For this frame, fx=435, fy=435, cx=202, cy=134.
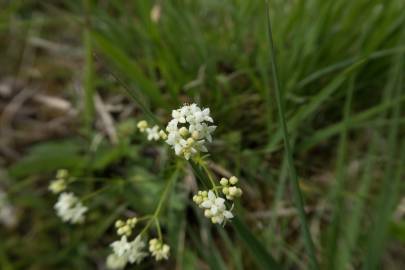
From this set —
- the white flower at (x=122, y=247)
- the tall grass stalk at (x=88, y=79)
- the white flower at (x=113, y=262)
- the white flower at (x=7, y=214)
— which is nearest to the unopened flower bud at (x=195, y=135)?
the white flower at (x=122, y=247)

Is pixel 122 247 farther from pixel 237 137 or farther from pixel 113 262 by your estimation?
pixel 237 137

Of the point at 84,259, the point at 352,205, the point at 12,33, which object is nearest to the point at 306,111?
the point at 352,205

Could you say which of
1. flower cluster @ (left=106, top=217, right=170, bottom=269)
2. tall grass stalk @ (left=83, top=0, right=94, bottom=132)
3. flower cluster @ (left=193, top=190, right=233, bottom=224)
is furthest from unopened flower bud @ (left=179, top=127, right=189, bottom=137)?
tall grass stalk @ (left=83, top=0, right=94, bottom=132)

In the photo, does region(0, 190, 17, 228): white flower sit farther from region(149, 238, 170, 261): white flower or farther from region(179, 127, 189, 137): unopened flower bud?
region(179, 127, 189, 137): unopened flower bud

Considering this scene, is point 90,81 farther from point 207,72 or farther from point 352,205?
point 352,205

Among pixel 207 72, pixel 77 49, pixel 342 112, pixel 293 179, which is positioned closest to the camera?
pixel 293 179

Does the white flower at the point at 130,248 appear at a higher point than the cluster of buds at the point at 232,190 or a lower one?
higher

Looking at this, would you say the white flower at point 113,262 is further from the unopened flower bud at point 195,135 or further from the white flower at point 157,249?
the unopened flower bud at point 195,135
